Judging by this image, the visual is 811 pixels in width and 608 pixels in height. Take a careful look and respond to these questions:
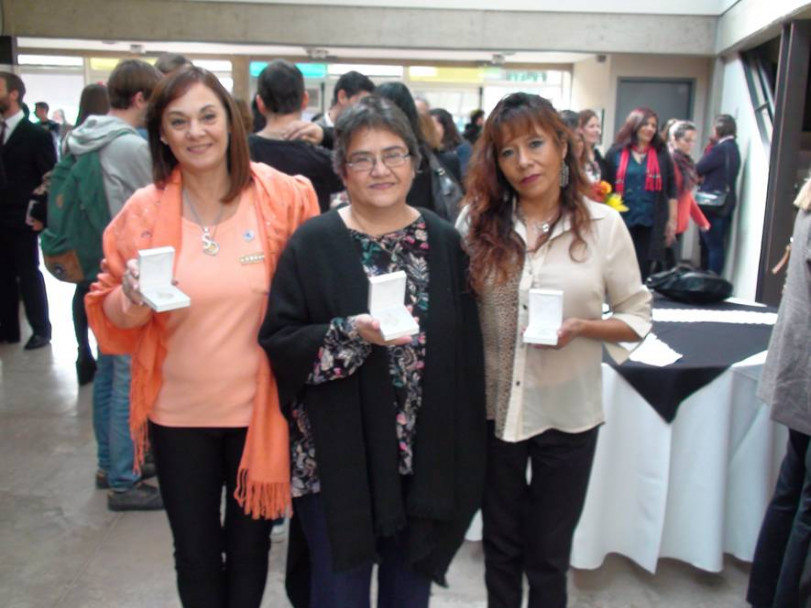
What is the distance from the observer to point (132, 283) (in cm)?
173

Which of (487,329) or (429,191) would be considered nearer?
(487,329)

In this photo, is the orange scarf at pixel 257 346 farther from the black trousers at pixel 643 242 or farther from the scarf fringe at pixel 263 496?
the black trousers at pixel 643 242

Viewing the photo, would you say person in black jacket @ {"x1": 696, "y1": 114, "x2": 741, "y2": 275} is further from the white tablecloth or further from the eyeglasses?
the eyeglasses

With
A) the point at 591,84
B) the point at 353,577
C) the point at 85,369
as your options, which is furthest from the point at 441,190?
the point at 591,84

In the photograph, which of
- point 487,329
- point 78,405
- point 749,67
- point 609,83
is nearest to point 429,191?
point 487,329

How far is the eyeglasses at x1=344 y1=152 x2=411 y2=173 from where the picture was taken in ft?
5.75

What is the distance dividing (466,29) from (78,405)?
706 cm

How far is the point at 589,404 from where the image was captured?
2.03 metres

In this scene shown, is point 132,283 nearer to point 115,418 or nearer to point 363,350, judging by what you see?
point 363,350

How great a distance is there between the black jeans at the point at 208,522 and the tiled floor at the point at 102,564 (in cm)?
73

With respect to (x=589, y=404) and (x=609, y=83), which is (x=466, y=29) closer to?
(x=609, y=83)

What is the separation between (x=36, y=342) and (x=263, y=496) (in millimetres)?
4668
